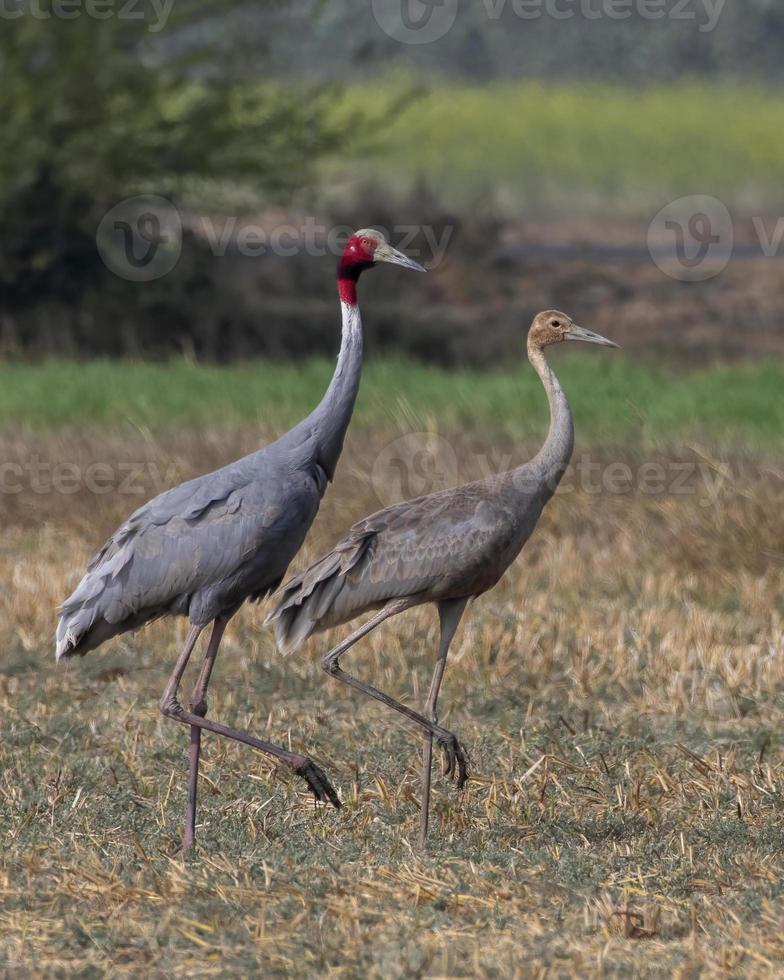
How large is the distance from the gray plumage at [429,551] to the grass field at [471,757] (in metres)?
0.52

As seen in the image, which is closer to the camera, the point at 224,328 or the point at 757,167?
the point at 224,328

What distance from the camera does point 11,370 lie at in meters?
15.2

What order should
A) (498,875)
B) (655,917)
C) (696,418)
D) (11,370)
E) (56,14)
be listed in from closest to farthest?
1. (655,917)
2. (498,875)
3. (696,418)
4. (11,370)
5. (56,14)

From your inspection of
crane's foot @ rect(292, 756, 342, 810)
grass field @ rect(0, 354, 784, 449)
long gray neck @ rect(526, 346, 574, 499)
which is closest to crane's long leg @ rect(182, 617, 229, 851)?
crane's foot @ rect(292, 756, 342, 810)

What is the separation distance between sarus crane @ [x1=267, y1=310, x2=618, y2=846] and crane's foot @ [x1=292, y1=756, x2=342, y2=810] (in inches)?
12.3

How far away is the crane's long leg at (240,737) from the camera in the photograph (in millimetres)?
5328

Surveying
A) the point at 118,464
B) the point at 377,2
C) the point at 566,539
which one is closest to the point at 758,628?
the point at 566,539

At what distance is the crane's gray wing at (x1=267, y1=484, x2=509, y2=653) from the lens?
5.55 metres

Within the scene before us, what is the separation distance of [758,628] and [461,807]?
99.8 inches

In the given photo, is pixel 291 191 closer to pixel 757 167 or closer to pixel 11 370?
pixel 11 370

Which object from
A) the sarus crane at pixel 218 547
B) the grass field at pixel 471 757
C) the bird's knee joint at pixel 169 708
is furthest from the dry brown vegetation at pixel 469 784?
the sarus crane at pixel 218 547

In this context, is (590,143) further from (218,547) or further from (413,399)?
(218,547)

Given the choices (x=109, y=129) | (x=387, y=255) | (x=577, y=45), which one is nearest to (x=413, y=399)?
(x=109, y=129)

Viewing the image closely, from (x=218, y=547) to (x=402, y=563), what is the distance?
544mm
